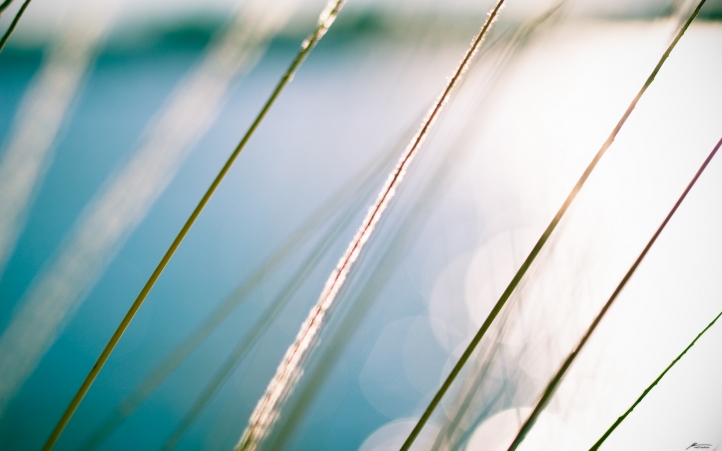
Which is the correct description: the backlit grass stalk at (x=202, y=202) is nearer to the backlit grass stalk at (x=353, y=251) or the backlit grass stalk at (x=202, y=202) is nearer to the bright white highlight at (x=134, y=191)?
the backlit grass stalk at (x=353, y=251)

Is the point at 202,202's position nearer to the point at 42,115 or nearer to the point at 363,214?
the point at 363,214

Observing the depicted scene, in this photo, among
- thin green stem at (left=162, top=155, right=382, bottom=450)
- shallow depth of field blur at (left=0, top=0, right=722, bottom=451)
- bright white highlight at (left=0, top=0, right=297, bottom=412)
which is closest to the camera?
shallow depth of field blur at (left=0, top=0, right=722, bottom=451)

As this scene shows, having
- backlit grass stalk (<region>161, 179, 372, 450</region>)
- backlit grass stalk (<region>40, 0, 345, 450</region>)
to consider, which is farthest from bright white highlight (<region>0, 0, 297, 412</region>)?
backlit grass stalk (<region>40, 0, 345, 450</region>)

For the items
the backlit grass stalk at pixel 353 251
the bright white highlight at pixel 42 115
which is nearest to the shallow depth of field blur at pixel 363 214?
the bright white highlight at pixel 42 115

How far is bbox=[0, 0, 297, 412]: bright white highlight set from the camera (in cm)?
69

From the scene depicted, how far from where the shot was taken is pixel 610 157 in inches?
19.3

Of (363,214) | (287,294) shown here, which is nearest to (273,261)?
(287,294)

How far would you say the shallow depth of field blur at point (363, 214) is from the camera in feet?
1.41

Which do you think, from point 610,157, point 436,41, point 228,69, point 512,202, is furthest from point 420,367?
point 228,69

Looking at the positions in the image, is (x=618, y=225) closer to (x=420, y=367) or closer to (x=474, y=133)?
(x=474, y=133)

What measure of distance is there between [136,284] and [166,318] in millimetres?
92

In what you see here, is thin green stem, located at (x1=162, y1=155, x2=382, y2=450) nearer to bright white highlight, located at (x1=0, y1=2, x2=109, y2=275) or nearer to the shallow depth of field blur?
the shallow depth of field blur

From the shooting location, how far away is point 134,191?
2.40 feet

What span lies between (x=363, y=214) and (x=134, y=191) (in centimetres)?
45
